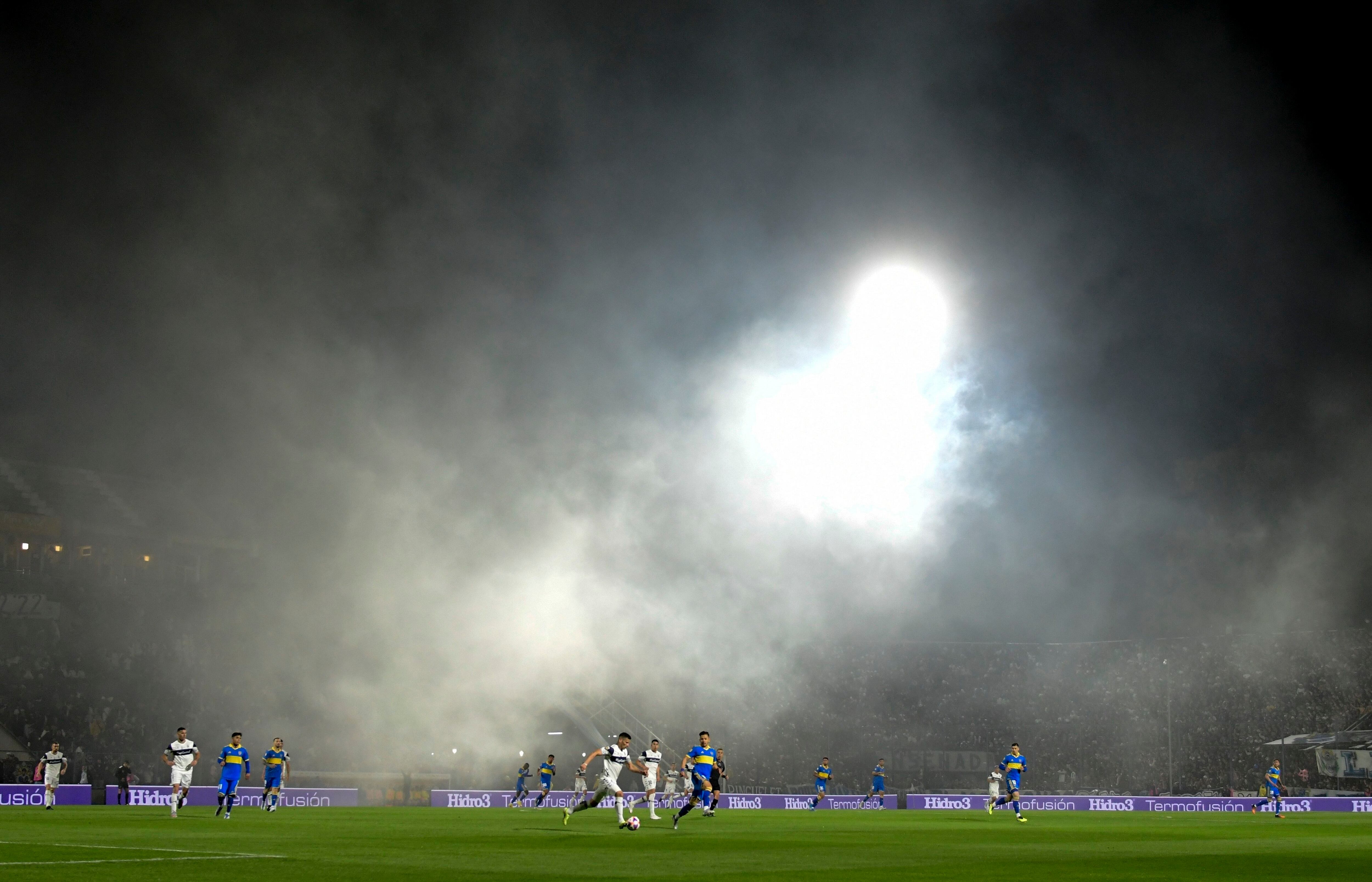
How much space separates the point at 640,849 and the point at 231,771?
15359mm

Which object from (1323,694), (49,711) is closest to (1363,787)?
(1323,694)

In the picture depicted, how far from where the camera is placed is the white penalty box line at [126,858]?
11445 millimetres

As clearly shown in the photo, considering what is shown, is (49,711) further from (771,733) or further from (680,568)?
(771,733)

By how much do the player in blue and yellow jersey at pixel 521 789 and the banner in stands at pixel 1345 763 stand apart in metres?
36.3

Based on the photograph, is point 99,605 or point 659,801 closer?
point 659,801

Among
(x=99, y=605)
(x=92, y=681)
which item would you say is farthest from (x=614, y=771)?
(x=99, y=605)

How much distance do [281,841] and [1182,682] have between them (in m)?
54.9

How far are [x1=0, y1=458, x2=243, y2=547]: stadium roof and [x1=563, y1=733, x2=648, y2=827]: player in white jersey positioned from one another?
133 feet

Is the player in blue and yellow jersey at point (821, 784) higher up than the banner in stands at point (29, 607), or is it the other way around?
the banner in stands at point (29, 607)

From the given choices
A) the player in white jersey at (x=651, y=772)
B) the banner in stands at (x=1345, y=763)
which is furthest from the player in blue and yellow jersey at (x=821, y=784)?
the banner in stands at (x=1345, y=763)

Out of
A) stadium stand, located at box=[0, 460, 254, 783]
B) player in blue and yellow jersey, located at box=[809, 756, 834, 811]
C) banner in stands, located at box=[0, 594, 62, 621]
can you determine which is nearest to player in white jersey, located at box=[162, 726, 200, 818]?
stadium stand, located at box=[0, 460, 254, 783]

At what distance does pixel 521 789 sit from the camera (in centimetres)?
4075

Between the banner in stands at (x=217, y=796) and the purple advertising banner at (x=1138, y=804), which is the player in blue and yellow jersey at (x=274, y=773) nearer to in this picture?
the banner in stands at (x=217, y=796)

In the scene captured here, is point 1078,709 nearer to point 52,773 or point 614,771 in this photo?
point 614,771
